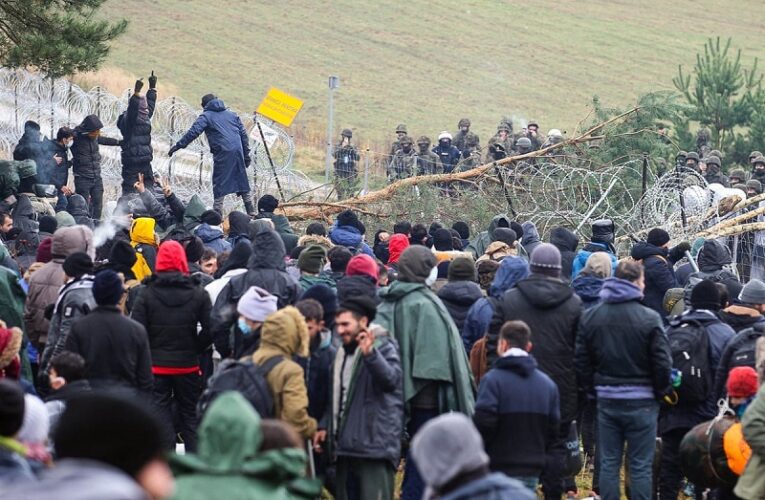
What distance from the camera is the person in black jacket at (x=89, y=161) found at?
17859 mm

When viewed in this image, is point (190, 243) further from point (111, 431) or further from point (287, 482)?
point (111, 431)

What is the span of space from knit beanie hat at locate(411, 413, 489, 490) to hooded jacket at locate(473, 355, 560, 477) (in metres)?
2.84

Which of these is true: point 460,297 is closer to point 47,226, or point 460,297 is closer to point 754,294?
point 754,294

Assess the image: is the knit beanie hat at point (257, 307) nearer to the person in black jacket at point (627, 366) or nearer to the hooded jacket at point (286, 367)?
the hooded jacket at point (286, 367)

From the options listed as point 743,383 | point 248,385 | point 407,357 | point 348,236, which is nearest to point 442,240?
point 348,236

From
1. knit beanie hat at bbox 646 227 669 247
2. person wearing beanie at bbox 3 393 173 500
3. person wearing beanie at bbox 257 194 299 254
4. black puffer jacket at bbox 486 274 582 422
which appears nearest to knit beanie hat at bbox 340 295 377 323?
black puffer jacket at bbox 486 274 582 422

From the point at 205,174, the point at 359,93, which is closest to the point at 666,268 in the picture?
the point at 205,174

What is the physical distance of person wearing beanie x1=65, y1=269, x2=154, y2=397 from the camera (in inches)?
316

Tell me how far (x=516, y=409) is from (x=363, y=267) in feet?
6.90

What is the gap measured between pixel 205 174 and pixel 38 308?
13.1m

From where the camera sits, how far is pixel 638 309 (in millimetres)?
8438

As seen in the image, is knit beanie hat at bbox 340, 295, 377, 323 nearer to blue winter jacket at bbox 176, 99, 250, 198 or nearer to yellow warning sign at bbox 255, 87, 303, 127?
blue winter jacket at bbox 176, 99, 250, 198

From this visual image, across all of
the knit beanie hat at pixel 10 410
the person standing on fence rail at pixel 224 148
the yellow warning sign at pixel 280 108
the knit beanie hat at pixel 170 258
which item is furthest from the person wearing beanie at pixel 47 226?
the knit beanie hat at pixel 10 410

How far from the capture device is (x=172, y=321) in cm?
895
